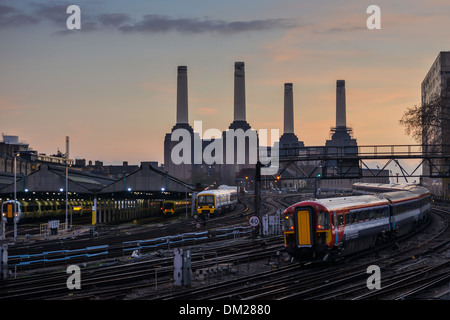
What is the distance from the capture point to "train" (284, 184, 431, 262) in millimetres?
29094

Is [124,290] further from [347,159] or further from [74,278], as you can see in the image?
[347,159]

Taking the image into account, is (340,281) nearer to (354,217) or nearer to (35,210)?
(354,217)

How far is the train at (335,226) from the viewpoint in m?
29.1

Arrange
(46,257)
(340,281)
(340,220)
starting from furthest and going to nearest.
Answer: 1. (46,257)
2. (340,220)
3. (340,281)

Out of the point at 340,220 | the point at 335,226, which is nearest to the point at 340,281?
the point at 335,226

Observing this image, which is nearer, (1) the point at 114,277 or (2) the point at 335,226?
(1) the point at 114,277

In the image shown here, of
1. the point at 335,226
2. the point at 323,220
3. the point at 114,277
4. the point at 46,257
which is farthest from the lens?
the point at 46,257

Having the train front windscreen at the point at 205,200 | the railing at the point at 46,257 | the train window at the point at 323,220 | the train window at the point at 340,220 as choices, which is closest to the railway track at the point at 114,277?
the railing at the point at 46,257

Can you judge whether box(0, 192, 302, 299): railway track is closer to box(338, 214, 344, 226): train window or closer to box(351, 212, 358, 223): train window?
box(338, 214, 344, 226): train window

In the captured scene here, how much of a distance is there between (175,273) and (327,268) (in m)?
8.23

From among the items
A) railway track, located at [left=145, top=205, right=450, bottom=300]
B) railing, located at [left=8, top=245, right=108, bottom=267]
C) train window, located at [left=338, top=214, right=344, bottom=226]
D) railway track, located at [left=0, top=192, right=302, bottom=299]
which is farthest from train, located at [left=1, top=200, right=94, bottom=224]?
train window, located at [left=338, top=214, right=344, bottom=226]

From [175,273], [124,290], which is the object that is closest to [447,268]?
[175,273]

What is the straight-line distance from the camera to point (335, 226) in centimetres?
2966
